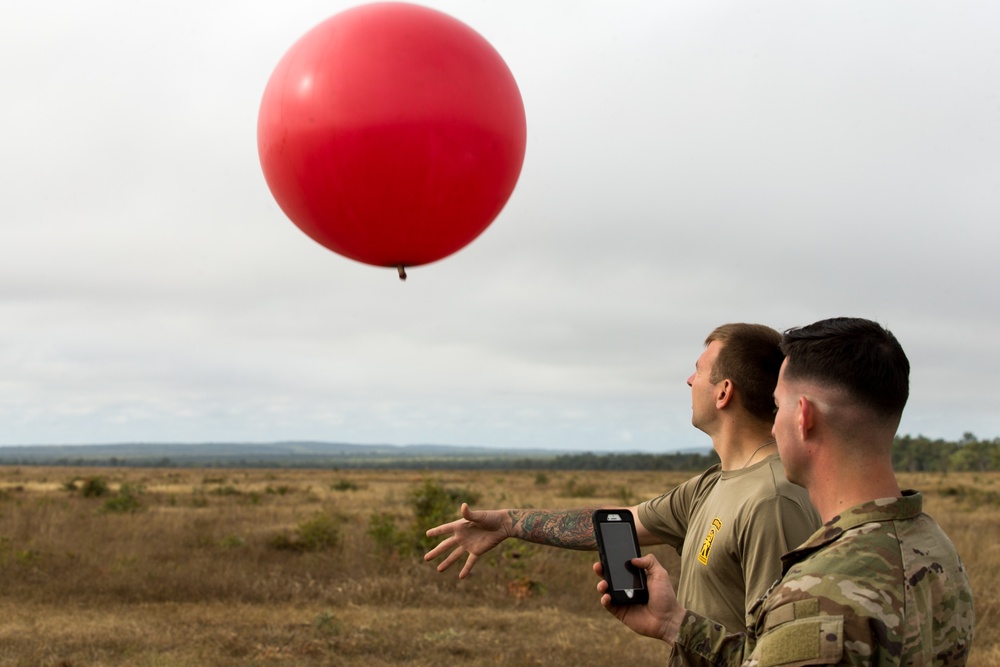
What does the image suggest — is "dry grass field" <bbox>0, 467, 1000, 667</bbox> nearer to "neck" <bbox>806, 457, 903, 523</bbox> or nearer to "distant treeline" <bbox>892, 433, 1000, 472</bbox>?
"neck" <bbox>806, 457, 903, 523</bbox>

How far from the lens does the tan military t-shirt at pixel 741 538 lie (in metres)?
2.53

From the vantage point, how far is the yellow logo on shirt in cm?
275

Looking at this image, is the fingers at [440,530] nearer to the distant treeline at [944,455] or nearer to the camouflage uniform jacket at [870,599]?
the camouflage uniform jacket at [870,599]

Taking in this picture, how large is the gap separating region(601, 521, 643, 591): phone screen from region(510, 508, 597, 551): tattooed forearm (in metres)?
0.89

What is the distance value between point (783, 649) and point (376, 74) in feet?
5.26

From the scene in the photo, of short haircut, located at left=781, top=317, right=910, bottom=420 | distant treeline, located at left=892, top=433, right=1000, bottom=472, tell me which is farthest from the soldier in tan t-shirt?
distant treeline, located at left=892, top=433, right=1000, bottom=472

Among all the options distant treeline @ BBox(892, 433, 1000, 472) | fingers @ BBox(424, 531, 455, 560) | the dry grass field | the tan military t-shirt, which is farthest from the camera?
distant treeline @ BBox(892, 433, 1000, 472)

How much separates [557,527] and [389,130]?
190 centimetres

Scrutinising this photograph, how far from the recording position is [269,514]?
22500 mm

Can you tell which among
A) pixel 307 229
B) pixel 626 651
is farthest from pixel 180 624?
pixel 307 229

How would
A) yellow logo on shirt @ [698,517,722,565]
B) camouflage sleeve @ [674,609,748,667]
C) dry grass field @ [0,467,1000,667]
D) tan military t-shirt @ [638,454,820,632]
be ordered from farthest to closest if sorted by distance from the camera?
dry grass field @ [0,467,1000,667] < yellow logo on shirt @ [698,517,722,565] < tan military t-shirt @ [638,454,820,632] < camouflage sleeve @ [674,609,748,667]

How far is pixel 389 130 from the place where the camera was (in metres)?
2.15

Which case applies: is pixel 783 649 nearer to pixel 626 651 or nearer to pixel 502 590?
pixel 626 651

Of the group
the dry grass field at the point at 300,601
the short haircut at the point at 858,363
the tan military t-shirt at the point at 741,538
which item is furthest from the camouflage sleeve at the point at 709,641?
the dry grass field at the point at 300,601
